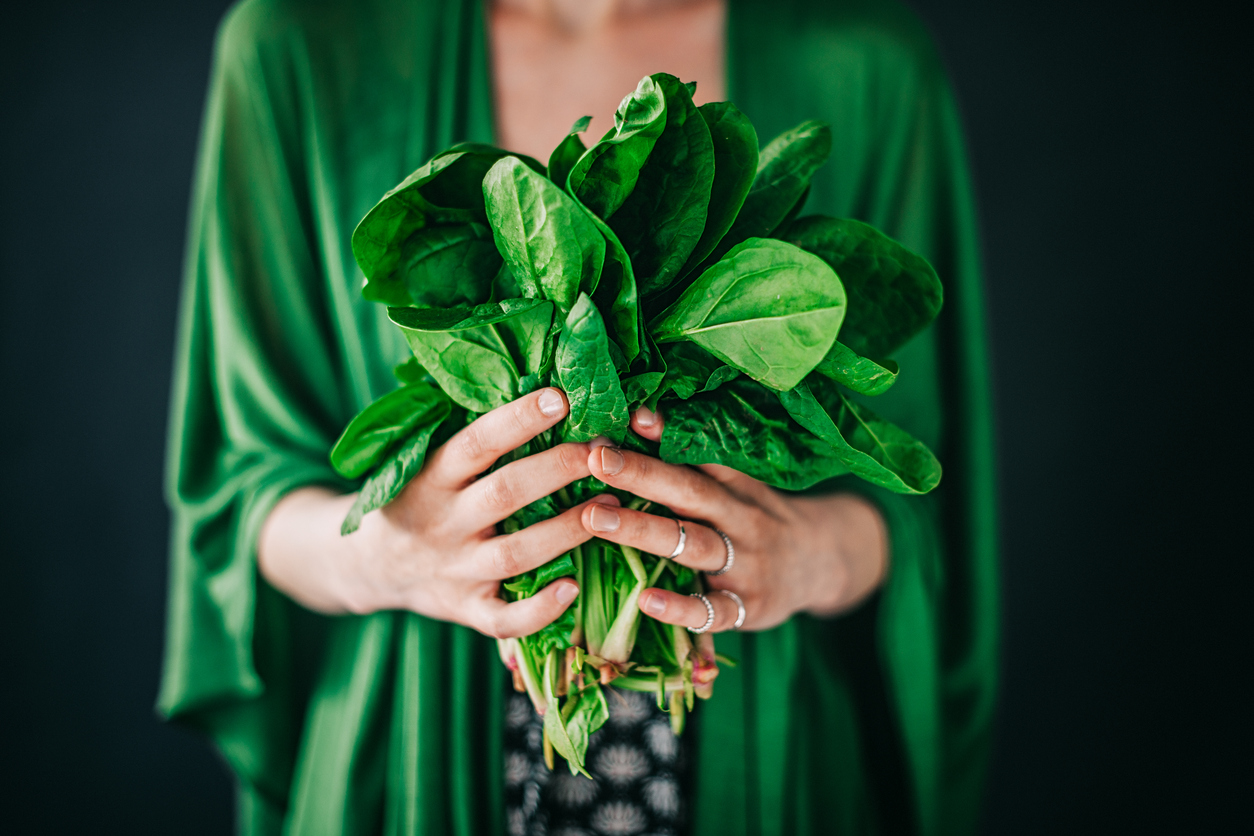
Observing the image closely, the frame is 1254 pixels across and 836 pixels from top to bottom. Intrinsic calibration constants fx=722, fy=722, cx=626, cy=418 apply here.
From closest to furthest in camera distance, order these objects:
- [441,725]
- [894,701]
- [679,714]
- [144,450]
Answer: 1. [679,714]
2. [441,725]
3. [894,701]
4. [144,450]

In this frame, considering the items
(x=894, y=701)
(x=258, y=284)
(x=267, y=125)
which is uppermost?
(x=267, y=125)

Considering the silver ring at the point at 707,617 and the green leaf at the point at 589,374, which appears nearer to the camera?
the green leaf at the point at 589,374

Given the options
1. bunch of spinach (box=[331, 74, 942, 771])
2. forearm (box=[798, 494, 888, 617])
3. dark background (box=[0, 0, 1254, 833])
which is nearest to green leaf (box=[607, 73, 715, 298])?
bunch of spinach (box=[331, 74, 942, 771])

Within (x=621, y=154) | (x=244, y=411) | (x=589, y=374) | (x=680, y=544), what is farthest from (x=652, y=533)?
(x=244, y=411)

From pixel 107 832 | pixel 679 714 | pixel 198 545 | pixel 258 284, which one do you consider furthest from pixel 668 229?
pixel 107 832

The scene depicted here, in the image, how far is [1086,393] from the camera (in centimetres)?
104

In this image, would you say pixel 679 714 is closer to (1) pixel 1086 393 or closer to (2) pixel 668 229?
(2) pixel 668 229

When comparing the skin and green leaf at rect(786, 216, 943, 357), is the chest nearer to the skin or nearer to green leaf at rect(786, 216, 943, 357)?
the skin

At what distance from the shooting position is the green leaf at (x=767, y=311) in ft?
1.21

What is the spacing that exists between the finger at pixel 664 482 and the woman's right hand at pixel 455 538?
0.06ft

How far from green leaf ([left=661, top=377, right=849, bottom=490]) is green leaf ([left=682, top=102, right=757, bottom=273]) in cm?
9

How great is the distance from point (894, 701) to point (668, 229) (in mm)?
590

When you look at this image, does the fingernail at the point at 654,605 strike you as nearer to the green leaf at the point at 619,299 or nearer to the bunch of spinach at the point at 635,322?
the bunch of spinach at the point at 635,322

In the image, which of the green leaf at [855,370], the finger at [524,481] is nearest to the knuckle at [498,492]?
the finger at [524,481]
